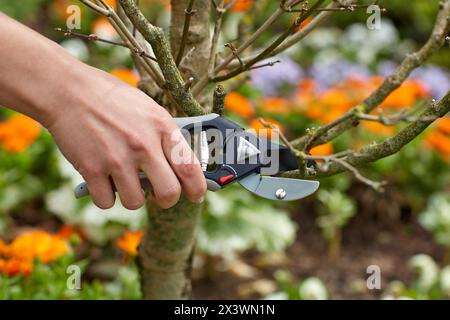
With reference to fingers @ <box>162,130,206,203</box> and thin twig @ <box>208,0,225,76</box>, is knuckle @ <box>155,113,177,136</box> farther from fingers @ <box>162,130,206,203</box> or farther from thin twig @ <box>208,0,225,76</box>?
thin twig @ <box>208,0,225,76</box>

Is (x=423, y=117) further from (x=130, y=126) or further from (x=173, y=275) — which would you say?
(x=173, y=275)

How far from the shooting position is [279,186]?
4.23ft

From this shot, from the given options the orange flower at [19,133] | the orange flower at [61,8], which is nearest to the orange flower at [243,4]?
the orange flower at [19,133]

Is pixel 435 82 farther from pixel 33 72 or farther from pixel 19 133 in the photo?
pixel 33 72

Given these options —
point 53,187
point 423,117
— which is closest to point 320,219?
point 53,187

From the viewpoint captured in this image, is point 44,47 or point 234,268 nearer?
point 44,47

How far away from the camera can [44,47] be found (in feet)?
3.44

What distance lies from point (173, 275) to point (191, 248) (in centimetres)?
8

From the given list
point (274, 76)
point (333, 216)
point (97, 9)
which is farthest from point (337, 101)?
point (97, 9)

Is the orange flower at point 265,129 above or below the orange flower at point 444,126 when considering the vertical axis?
below

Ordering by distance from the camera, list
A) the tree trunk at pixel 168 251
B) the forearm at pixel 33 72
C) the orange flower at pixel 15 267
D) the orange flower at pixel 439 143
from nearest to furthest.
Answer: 1. the forearm at pixel 33 72
2. the tree trunk at pixel 168 251
3. the orange flower at pixel 15 267
4. the orange flower at pixel 439 143

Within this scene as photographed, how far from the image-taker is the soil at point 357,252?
8.34 ft

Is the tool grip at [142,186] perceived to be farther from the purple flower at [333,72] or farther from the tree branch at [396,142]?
the purple flower at [333,72]

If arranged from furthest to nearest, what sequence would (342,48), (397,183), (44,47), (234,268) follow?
(342,48), (397,183), (234,268), (44,47)
